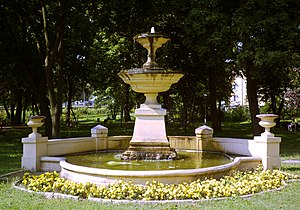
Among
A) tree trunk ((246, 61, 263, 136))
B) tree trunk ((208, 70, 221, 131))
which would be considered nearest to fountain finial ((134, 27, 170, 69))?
tree trunk ((246, 61, 263, 136))

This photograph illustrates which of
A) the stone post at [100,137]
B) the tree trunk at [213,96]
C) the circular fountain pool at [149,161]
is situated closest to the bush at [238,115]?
the tree trunk at [213,96]

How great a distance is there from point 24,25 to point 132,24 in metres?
6.97

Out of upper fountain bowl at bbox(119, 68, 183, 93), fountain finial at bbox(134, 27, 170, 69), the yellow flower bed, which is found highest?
fountain finial at bbox(134, 27, 170, 69)

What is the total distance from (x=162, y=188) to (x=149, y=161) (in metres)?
3.07

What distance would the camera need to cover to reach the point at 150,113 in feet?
40.1

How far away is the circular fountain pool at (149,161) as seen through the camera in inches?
416

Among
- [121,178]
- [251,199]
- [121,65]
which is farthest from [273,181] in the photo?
[121,65]

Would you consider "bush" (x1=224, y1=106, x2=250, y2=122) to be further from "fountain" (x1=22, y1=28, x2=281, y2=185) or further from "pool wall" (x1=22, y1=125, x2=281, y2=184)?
"fountain" (x1=22, y1=28, x2=281, y2=185)

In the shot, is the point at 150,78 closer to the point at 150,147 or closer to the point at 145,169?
the point at 150,147

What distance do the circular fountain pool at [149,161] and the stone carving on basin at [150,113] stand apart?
0.37 metres

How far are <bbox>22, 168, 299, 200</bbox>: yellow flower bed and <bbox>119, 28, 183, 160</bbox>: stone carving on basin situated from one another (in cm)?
279

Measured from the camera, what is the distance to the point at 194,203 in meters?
8.11

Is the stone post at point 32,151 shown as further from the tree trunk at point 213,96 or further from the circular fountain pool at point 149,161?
the tree trunk at point 213,96

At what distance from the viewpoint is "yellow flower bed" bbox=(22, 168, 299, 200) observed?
27.6ft
